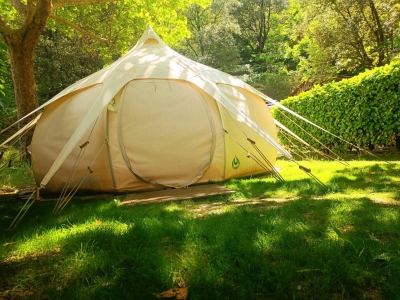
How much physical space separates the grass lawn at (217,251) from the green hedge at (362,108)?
13.5ft

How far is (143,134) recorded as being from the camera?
556 centimetres

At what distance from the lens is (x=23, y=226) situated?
346 cm

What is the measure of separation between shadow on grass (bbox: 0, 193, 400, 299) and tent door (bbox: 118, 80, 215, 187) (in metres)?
2.18

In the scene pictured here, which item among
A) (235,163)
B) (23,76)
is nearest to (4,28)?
(23,76)

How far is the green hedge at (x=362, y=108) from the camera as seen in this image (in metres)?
7.18

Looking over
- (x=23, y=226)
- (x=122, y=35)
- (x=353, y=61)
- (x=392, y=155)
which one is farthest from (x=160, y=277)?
(x=353, y=61)

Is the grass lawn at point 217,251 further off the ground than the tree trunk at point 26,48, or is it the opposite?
the tree trunk at point 26,48

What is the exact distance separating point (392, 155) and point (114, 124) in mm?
6361

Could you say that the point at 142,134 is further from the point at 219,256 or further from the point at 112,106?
the point at 219,256

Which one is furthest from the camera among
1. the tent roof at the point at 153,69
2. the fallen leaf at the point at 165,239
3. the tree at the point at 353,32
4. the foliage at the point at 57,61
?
the foliage at the point at 57,61

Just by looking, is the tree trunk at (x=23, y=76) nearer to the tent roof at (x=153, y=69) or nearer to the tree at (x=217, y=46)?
the tent roof at (x=153, y=69)

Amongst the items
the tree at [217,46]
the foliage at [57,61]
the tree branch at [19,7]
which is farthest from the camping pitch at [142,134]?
the tree at [217,46]

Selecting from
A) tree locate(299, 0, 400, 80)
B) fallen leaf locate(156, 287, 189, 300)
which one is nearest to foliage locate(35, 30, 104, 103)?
tree locate(299, 0, 400, 80)

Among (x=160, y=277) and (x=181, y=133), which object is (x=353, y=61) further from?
(x=160, y=277)
